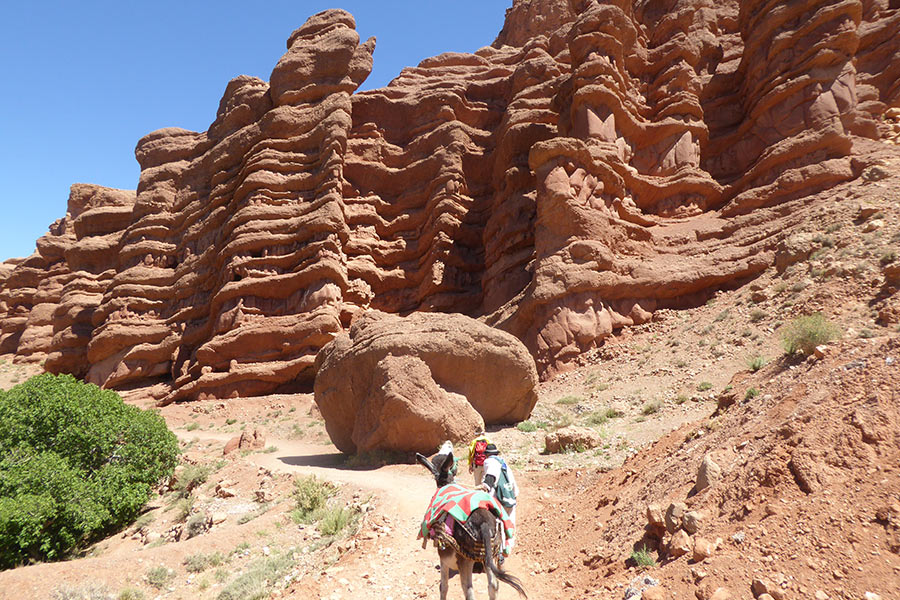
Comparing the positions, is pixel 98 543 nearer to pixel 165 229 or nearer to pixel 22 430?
pixel 22 430

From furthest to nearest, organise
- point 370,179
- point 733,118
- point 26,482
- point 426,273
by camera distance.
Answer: point 370,179, point 426,273, point 733,118, point 26,482

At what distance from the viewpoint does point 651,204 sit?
25781 mm

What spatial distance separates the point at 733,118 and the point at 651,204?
892 cm

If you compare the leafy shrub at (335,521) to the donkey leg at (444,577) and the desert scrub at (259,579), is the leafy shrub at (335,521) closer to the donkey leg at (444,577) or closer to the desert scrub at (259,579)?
the desert scrub at (259,579)

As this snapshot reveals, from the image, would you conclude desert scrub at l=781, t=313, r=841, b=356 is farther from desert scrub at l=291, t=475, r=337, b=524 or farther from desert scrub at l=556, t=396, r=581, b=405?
desert scrub at l=291, t=475, r=337, b=524

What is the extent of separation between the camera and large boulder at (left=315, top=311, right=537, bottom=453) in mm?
11961

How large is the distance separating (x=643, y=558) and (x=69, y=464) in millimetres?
14425

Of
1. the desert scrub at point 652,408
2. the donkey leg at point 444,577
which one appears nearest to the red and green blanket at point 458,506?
the donkey leg at point 444,577

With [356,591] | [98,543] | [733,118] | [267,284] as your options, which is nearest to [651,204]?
[733,118]

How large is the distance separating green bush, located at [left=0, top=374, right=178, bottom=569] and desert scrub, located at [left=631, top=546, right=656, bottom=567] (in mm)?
11826

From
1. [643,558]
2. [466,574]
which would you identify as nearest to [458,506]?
[466,574]

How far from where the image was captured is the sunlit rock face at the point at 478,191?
2180 centimetres

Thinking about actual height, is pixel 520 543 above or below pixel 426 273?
below

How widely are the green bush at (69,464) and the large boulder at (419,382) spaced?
18.0ft
